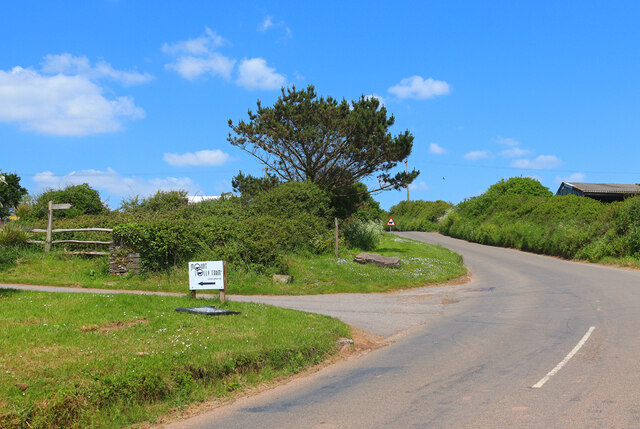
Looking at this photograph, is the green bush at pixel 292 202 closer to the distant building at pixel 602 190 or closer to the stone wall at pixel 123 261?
the stone wall at pixel 123 261

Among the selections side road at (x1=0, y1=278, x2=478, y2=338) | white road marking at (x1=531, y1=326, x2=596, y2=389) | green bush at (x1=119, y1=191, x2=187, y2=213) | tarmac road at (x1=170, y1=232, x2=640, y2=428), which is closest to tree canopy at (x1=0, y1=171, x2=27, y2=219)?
green bush at (x1=119, y1=191, x2=187, y2=213)

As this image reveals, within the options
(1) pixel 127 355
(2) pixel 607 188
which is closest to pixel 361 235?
(1) pixel 127 355

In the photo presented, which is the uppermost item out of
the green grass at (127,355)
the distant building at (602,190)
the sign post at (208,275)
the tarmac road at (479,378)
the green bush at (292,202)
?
the distant building at (602,190)

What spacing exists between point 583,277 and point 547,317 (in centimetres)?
1072

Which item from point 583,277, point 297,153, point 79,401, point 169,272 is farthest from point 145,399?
point 297,153

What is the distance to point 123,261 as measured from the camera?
62.3 feet

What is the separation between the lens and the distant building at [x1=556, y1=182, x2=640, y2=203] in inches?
2039

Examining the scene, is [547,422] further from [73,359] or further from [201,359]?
[73,359]

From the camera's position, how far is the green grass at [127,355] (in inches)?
231

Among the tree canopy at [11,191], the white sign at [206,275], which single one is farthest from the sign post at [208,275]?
the tree canopy at [11,191]

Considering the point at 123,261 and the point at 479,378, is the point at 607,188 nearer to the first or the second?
the point at 123,261

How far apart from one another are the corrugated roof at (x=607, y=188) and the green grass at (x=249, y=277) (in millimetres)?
35470

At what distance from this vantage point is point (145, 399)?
646 centimetres

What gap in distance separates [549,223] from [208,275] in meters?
33.9
